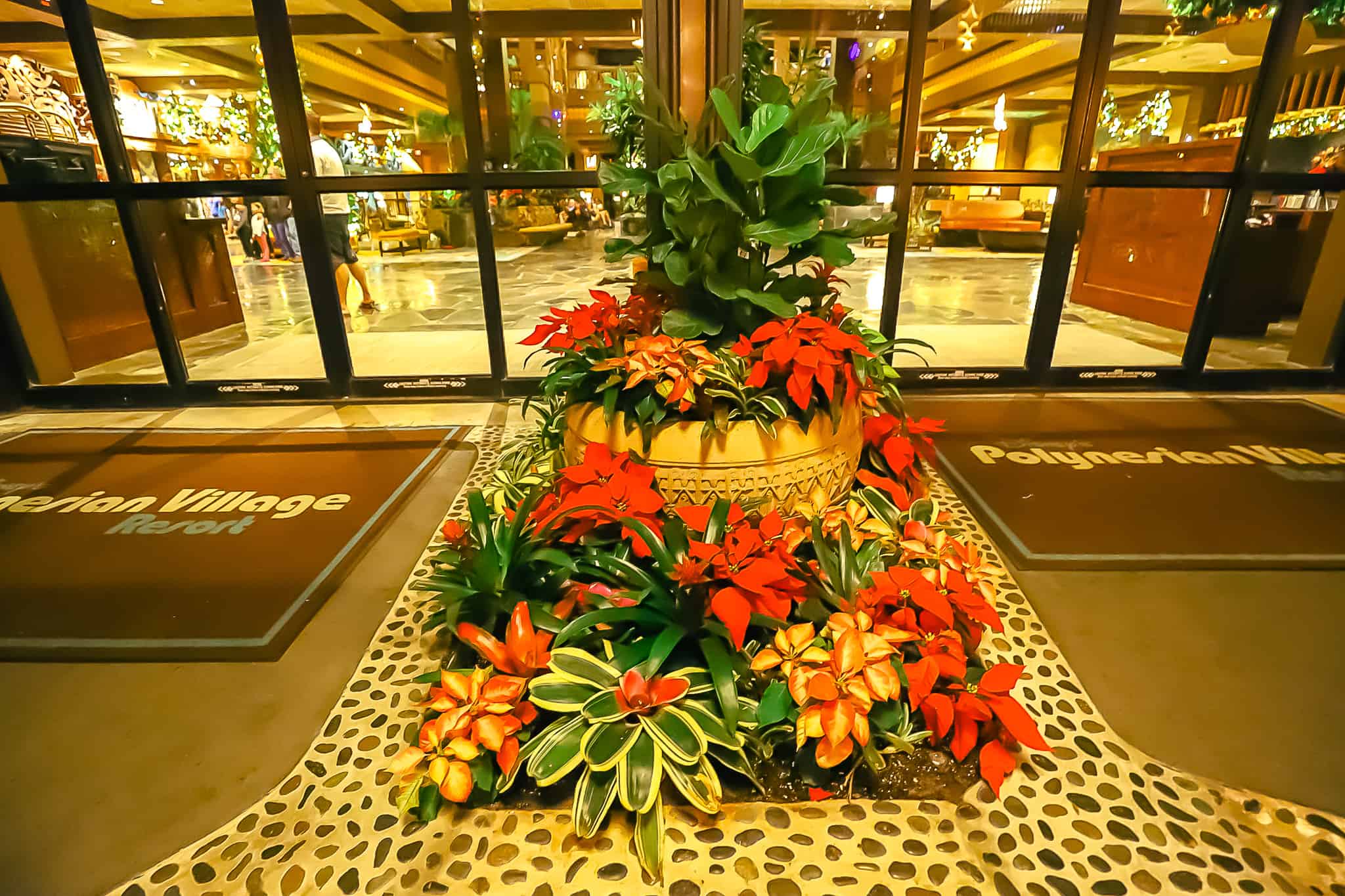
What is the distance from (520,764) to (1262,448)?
10.0ft

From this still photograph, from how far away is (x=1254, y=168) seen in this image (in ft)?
9.97

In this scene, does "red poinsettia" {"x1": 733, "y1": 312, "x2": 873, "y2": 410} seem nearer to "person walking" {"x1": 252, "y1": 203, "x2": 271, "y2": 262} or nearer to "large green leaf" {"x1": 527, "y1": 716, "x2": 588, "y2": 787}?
"large green leaf" {"x1": 527, "y1": 716, "x2": 588, "y2": 787}

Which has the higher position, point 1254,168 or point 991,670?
point 1254,168

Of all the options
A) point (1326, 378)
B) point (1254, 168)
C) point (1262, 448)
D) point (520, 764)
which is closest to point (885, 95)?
point (1254, 168)

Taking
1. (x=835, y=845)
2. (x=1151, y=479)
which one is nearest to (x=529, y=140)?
(x=1151, y=479)

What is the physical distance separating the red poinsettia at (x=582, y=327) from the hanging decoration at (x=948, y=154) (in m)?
2.10

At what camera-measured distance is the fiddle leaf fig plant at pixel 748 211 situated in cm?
142

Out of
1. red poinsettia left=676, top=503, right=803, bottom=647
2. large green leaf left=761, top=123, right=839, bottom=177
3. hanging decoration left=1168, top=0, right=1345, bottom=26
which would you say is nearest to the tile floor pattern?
red poinsettia left=676, top=503, right=803, bottom=647

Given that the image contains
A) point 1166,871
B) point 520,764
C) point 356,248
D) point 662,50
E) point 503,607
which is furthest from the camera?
point 356,248

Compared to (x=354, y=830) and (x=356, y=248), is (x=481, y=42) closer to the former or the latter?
(x=356, y=248)

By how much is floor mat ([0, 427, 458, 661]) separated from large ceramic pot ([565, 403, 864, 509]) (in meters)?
1.00

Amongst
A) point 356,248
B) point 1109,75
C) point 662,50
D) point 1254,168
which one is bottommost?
point 356,248

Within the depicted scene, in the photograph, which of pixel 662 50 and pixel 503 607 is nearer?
pixel 503 607

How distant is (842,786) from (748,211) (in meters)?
1.20
